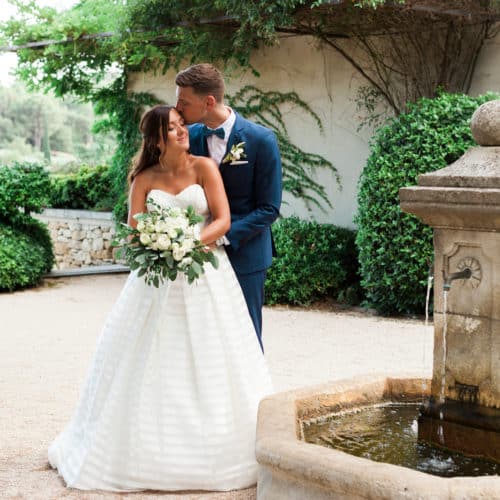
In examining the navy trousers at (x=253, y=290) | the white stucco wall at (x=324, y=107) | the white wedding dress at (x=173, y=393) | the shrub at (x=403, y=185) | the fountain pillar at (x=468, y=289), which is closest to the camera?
the fountain pillar at (x=468, y=289)

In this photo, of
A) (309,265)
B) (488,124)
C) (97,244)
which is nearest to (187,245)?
(488,124)

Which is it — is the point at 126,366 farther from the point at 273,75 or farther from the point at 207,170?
the point at 273,75

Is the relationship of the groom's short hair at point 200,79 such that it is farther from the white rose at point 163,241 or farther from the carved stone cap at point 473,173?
the carved stone cap at point 473,173

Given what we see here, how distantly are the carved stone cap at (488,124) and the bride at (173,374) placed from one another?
1.28 meters

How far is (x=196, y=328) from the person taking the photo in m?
4.09

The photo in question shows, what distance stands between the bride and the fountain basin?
31cm

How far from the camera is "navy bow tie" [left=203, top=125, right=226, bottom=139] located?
434cm

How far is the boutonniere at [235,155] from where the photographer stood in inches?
168

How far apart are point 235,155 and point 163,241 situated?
27.0 inches

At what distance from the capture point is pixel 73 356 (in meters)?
7.24

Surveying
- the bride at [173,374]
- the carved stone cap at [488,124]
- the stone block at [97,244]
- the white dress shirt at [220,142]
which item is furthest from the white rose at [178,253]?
the stone block at [97,244]

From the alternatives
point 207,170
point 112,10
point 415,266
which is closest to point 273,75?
point 112,10

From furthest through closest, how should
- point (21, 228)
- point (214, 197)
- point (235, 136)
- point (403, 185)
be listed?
point (21, 228), point (403, 185), point (235, 136), point (214, 197)

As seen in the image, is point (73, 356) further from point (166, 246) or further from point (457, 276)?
point (457, 276)
